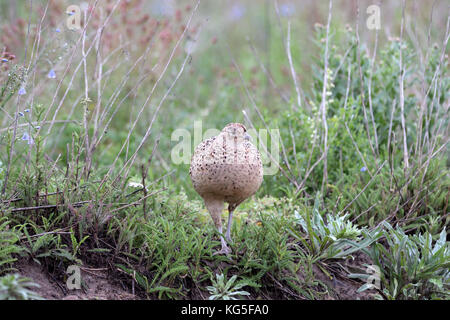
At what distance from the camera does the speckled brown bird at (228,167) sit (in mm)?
2604

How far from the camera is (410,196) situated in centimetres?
354

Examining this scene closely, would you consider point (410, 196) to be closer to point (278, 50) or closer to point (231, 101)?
point (231, 101)

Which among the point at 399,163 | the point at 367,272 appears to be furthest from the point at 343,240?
the point at 399,163

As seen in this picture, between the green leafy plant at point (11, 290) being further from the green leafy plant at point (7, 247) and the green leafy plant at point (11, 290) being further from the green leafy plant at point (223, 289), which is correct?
the green leafy plant at point (223, 289)

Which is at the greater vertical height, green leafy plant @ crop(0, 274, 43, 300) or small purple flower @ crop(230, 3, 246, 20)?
small purple flower @ crop(230, 3, 246, 20)

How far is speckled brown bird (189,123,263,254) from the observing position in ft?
8.54

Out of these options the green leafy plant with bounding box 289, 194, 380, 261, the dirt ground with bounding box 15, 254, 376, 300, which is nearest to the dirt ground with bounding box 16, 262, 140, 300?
the dirt ground with bounding box 15, 254, 376, 300

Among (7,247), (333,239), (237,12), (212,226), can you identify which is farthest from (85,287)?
(237,12)

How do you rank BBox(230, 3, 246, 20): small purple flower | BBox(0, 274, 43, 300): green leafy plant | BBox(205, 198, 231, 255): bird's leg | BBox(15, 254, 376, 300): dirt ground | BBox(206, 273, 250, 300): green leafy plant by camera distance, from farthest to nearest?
BBox(230, 3, 246, 20): small purple flower < BBox(205, 198, 231, 255): bird's leg < BBox(206, 273, 250, 300): green leafy plant < BBox(15, 254, 376, 300): dirt ground < BBox(0, 274, 43, 300): green leafy plant

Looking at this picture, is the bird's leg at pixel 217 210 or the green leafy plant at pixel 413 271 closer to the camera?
the green leafy plant at pixel 413 271

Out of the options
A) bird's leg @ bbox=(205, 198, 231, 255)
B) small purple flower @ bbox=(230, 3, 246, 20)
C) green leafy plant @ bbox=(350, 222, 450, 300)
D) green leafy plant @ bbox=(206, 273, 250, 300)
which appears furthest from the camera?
small purple flower @ bbox=(230, 3, 246, 20)

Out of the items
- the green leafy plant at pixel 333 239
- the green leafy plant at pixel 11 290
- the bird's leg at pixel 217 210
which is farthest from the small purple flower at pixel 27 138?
the green leafy plant at pixel 333 239

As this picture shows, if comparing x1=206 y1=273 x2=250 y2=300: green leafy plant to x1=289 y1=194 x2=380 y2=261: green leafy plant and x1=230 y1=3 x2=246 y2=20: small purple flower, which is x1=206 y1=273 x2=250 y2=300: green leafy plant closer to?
x1=289 y1=194 x2=380 y2=261: green leafy plant

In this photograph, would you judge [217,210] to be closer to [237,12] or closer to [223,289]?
[223,289]
